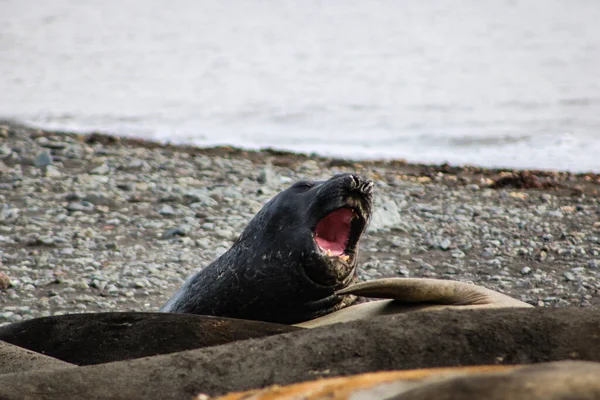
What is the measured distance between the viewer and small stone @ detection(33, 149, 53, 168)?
28.1 ft

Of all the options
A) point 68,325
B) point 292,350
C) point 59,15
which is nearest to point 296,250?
point 68,325

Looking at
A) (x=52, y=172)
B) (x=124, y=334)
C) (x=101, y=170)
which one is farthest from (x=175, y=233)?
(x=124, y=334)

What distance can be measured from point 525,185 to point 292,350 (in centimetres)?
689

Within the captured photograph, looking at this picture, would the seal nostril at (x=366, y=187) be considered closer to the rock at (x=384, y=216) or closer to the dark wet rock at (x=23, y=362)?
the dark wet rock at (x=23, y=362)

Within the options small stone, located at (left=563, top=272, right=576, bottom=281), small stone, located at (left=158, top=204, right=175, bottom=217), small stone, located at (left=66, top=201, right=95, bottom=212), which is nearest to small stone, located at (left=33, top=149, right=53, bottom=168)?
small stone, located at (left=66, top=201, right=95, bottom=212)

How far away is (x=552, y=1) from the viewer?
102ft

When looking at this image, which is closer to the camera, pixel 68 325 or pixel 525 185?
pixel 68 325

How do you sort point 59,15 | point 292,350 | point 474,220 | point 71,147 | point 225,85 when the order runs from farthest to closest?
1. point 59,15
2. point 225,85
3. point 71,147
4. point 474,220
5. point 292,350

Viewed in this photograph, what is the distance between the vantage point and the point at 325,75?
19953 mm

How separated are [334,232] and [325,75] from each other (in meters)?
16.1

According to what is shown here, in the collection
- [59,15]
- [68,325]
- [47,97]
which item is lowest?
[68,325]

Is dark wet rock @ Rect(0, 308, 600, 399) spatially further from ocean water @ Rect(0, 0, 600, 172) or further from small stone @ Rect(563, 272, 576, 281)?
ocean water @ Rect(0, 0, 600, 172)

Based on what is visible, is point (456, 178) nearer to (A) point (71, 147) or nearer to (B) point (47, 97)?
(A) point (71, 147)

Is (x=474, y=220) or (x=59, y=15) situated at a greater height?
(x=59, y=15)
